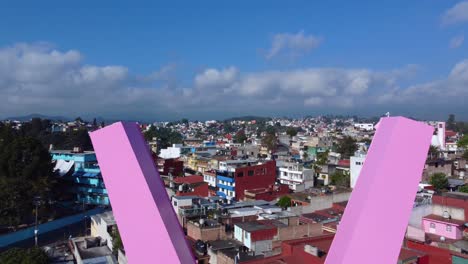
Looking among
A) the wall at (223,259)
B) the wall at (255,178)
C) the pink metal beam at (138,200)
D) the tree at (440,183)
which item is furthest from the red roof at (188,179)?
the pink metal beam at (138,200)

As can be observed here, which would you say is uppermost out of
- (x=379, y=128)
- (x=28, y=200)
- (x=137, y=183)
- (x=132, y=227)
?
(x=379, y=128)

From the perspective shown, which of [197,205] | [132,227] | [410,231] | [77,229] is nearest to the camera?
[132,227]

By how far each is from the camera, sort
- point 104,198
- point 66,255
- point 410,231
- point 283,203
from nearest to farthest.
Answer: point 410,231 → point 66,255 → point 283,203 → point 104,198

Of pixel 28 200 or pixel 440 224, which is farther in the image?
pixel 28 200

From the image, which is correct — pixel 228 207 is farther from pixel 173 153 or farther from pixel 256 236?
pixel 173 153

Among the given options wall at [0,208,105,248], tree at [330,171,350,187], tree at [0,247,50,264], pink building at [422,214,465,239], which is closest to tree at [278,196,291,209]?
pink building at [422,214,465,239]

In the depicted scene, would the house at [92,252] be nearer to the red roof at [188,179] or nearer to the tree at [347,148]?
the red roof at [188,179]

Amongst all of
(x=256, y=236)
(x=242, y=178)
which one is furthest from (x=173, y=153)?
(x=256, y=236)

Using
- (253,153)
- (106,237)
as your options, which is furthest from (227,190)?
(253,153)

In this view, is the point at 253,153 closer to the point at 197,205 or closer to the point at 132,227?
the point at 197,205
